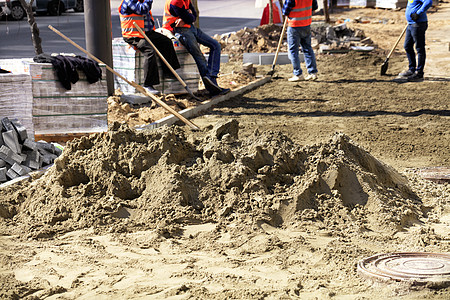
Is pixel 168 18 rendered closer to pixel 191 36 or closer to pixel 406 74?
pixel 191 36

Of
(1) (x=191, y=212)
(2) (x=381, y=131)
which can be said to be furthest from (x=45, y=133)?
(2) (x=381, y=131)

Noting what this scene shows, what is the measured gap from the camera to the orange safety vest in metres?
11.9

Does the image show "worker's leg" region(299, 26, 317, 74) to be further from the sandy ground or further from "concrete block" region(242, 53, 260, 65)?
the sandy ground

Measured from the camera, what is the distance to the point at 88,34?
364 inches

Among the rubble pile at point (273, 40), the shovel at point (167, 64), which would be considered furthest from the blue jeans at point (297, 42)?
the rubble pile at point (273, 40)

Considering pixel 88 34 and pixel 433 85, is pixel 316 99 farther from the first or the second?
pixel 88 34

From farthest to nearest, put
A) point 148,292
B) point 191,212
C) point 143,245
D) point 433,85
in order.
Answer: point 433,85, point 191,212, point 143,245, point 148,292

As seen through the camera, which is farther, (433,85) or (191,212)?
(433,85)

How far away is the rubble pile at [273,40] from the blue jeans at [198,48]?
13.7ft

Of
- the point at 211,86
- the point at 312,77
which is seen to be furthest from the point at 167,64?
the point at 312,77

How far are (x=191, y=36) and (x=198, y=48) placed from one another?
241 millimetres

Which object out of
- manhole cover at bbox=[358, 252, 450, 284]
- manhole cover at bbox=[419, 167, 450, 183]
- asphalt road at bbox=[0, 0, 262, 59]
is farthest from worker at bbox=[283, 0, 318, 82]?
manhole cover at bbox=[358, 252, 450, 284]

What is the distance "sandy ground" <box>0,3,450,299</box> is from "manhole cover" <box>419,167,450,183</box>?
0.10 metres

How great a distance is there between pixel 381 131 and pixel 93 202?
4.60 meters
